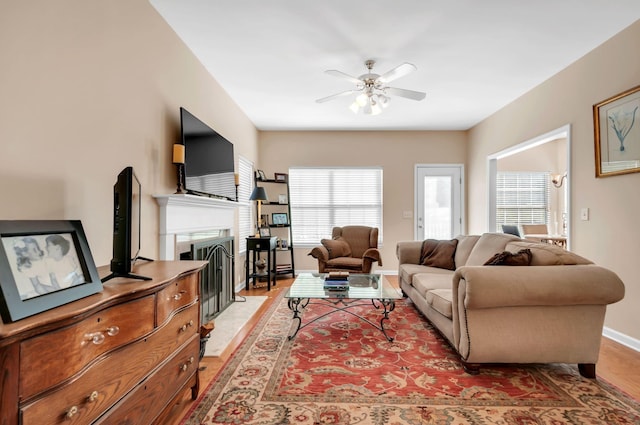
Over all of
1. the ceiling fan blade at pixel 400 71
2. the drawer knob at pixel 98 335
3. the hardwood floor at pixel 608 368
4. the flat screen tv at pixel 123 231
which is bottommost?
the hardwood floor at pixel 608 368

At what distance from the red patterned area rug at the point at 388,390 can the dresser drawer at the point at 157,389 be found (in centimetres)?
22

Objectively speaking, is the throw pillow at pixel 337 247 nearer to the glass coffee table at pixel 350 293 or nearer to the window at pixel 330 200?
the glass coffee table at pixel 350 293

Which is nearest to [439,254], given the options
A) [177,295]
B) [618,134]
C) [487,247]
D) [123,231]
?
[487,247]

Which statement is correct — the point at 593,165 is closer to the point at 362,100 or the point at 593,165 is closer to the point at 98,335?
the point at 362,100

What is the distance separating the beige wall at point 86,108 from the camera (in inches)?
54.3

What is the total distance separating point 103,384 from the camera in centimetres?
116

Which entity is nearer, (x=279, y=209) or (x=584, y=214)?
(x=584, y=214)

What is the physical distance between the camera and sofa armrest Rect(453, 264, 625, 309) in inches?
79.7

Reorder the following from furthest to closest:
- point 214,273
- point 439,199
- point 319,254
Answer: point 439,199 → point 319,254 → point 214,273

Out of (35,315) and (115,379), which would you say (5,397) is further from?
(115,379)

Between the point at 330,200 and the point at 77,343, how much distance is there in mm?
5181

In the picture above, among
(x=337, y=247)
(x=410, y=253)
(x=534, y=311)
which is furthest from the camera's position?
(x=337, y=247)

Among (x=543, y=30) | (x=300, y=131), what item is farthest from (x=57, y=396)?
(x=300, y=131)

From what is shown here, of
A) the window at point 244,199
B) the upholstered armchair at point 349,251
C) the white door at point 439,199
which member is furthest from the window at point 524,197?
the window at point 244,199
